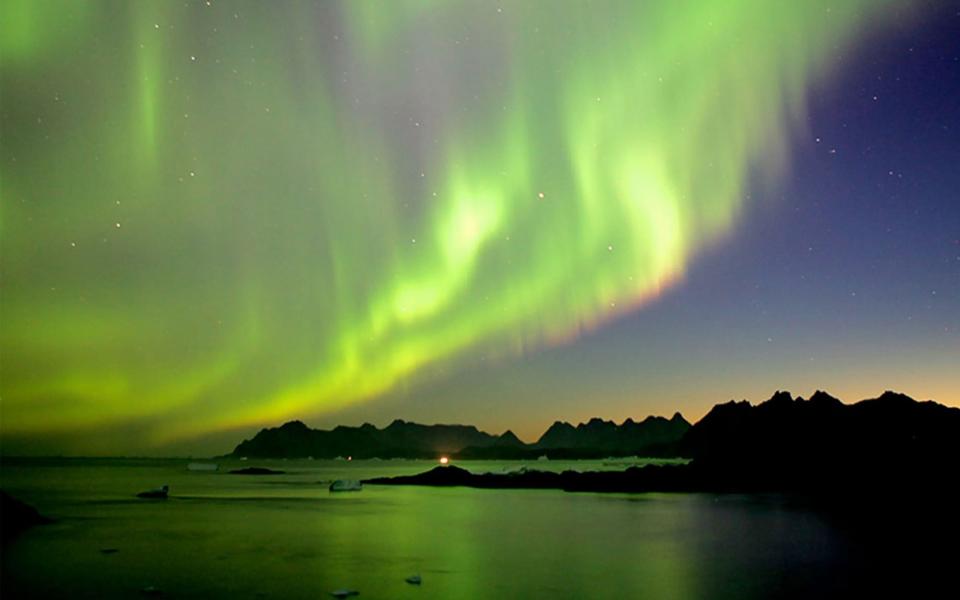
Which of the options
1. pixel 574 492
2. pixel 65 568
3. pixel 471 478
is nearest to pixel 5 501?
pixel 65 568

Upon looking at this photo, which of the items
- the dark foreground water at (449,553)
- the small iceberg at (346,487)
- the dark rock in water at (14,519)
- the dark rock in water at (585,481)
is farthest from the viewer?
the small iceberg at (346,487)

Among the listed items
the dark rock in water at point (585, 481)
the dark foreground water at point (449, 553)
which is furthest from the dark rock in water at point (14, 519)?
the dark rock in water at point (585, 481)

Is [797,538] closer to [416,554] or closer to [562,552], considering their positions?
[562,552]

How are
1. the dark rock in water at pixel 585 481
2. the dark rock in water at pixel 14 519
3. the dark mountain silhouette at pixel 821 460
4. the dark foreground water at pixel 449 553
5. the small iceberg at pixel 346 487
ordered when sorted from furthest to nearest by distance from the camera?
the small iceberg at pixel 346 487, the dark rock in water at pixel 585 481, the dark mountain silhouette at pixel 821 460, the dark rock in water at pixel 14 519, the dark foreground water at pixel 449 553

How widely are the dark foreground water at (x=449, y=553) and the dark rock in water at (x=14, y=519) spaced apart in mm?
1311

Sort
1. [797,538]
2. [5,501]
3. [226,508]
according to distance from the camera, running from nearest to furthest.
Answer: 1. [797,538]
2. [5,501]
3. [226,508]

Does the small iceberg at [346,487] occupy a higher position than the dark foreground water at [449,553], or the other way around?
the small iceberg at [346,487]

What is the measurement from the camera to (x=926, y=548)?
4075 centimetres

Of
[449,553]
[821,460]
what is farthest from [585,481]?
[449,553]

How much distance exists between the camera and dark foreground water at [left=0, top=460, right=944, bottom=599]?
30.8 meters

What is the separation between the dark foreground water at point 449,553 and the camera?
30766 millimetres

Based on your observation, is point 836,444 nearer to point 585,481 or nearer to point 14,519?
point 585,481

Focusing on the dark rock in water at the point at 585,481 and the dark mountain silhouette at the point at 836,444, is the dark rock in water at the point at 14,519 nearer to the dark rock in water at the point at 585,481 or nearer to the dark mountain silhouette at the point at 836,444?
the dark rock in water at the point at 585,481

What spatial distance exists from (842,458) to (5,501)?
99495mm
